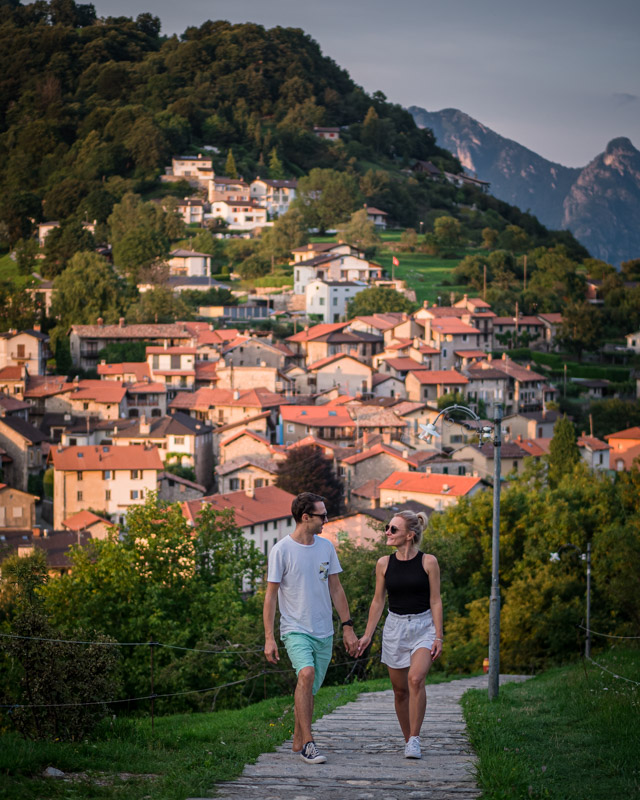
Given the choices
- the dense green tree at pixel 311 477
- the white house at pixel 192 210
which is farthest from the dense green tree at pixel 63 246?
the dense green tree at pixel 311 477

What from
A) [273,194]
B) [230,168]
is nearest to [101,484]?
[273,194]

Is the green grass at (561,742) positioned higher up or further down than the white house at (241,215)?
further down

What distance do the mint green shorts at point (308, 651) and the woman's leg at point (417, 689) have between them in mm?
550

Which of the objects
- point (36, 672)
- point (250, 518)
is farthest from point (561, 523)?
point (36, 672)

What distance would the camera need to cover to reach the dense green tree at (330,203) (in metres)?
95.4

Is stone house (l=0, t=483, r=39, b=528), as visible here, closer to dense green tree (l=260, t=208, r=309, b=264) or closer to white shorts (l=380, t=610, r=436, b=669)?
white shorts (l=380, t=610, r=436, b=669)

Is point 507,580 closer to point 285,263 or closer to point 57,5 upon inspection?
point 285,263

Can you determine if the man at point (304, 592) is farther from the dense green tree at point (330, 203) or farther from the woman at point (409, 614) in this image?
the dense green tree at point (330, 203)

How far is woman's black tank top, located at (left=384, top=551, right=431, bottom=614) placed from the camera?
686cm

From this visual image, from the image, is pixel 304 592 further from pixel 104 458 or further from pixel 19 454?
pixel 19 454

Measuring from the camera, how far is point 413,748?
21.6 feet

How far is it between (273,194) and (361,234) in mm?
17695

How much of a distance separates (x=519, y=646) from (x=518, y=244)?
82999 mm

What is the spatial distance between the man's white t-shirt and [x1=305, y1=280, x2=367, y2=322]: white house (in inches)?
2697
